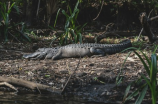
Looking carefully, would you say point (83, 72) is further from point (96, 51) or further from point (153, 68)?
point (153, 68)

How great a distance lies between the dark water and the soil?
27 cm

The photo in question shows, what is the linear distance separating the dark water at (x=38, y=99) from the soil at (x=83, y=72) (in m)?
0.27

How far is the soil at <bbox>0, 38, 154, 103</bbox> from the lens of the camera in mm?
4832

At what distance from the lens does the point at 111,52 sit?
7.52 m

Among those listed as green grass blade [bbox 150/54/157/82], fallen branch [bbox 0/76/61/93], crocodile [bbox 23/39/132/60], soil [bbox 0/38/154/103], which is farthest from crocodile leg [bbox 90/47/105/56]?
green grass blade [bbox 150/54/157/82]

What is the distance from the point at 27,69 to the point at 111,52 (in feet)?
7.93

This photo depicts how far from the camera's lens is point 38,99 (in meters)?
4.39

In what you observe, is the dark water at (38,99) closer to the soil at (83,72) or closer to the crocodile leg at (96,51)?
the soil at (83,72)

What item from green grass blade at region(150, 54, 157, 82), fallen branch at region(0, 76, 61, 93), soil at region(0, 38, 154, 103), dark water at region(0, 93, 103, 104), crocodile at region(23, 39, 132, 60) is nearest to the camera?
green grass blade at region(150, 54, 157, 82)

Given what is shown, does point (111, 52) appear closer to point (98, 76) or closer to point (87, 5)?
point (98, 76)

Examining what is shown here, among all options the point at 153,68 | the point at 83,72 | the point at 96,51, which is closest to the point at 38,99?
the point at 83,72

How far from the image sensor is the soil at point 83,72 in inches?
190

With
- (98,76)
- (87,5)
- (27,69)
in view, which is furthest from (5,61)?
(87,5)

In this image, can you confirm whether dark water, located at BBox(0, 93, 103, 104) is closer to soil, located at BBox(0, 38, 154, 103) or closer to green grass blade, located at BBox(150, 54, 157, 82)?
soil, located at BBox(0, 38, 154, 103)
